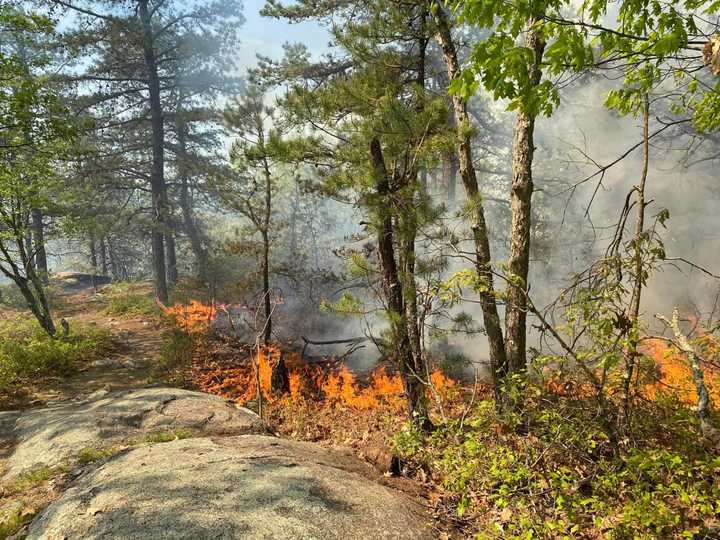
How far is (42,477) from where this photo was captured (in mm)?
4234

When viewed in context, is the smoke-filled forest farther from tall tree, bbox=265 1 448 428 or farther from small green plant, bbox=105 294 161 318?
small green plant, bbox=105 294 161 318

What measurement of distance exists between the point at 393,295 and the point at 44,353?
28.3 ft

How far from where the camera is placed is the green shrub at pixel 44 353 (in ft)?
27.1

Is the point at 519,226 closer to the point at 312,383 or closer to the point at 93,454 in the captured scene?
the point at 93,454

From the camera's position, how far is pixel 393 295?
5.98 meters

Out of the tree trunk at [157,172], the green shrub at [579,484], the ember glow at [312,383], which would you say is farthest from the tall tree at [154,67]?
the green shrub at [579,484]

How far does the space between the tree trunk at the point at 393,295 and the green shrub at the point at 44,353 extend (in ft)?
26.2

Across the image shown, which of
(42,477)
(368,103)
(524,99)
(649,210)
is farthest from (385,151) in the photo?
(649,210)

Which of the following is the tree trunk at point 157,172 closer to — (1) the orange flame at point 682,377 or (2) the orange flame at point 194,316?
(2) the orange flame at point 194,316

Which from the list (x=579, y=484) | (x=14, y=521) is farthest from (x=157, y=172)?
(x=579, y=484)

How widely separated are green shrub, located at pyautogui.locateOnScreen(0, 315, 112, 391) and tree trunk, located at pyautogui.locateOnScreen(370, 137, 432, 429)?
7974 mm

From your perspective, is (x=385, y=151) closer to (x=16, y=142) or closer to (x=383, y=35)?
(x=383, y=35)

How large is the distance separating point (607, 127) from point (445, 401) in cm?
2029

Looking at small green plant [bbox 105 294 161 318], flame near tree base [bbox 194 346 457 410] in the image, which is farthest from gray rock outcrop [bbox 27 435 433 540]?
small green plant [bbox 105 294 161 318]
